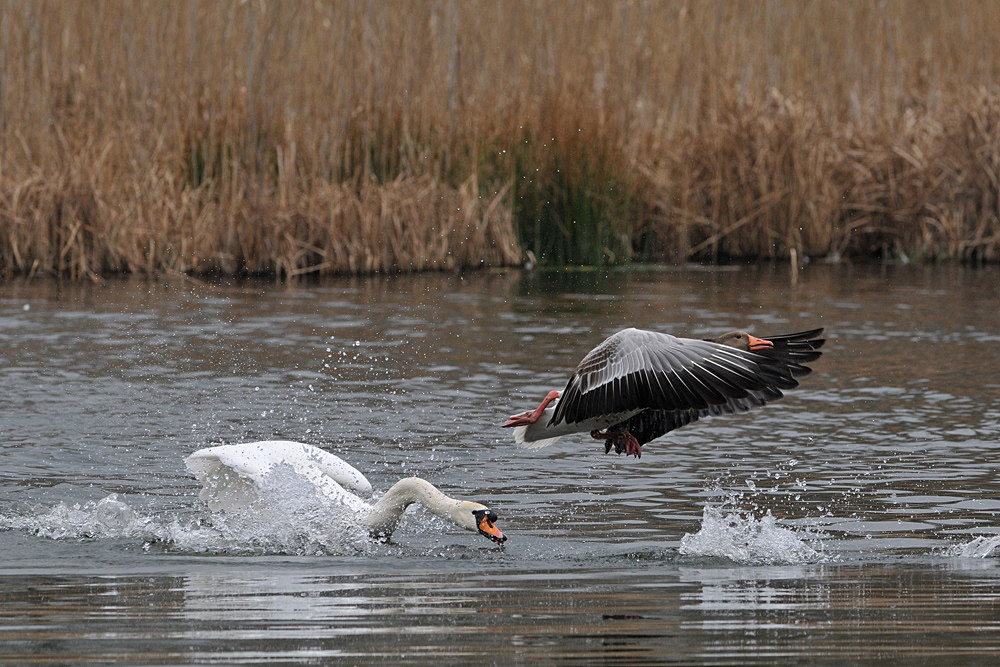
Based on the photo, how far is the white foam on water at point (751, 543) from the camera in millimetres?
6570

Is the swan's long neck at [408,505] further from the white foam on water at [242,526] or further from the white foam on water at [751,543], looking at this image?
the white foam on water at [751,543]

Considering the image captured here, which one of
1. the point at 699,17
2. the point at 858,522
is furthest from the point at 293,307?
the point at 858,522

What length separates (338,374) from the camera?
11484mm

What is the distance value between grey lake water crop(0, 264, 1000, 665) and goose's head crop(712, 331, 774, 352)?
0.78 m

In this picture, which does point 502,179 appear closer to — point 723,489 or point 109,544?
point 723,489

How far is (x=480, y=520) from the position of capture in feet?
21.9

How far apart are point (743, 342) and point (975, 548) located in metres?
1.28

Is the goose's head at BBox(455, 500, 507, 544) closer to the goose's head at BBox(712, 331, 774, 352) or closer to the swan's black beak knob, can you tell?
the swan's black beak knob

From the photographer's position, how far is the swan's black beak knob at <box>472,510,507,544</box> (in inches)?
259

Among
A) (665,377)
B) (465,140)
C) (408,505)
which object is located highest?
(465,140)

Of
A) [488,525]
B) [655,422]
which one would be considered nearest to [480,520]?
A: [488,525]

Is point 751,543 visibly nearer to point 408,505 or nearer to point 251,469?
point 408,505

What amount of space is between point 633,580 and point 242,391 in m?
5.17

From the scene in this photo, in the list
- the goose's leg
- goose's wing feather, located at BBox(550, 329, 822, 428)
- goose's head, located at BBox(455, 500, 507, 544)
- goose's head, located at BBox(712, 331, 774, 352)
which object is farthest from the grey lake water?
goose's head, located at BBox(712, 331, 774, 352)
